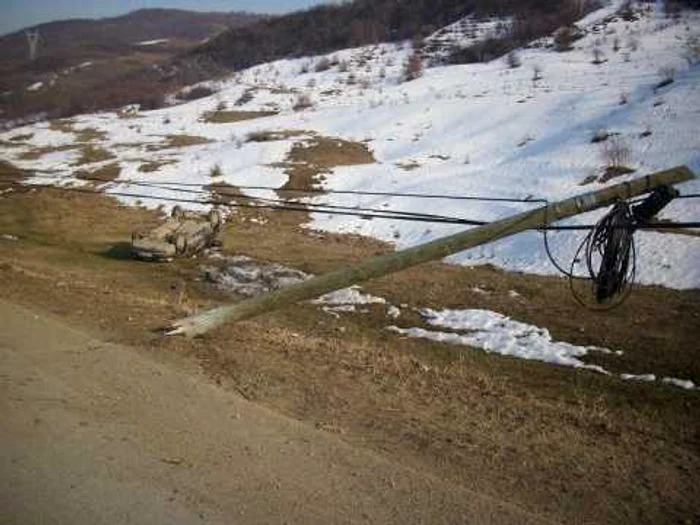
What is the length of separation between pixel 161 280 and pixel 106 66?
107489 millimetres

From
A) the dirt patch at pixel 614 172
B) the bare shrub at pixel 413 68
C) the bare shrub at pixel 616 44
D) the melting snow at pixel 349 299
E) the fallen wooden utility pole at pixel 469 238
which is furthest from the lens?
the bare shrub at pixel 413 68

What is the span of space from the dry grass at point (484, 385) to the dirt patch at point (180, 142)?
24.9m

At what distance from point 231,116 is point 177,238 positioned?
3056cm

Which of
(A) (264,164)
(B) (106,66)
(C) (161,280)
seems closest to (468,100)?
(A) (264,164)

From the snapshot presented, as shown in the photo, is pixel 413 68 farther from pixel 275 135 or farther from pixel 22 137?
pixel 22 137

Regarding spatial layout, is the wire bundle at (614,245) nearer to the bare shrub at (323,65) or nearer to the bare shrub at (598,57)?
the bare shrub at (598,57)

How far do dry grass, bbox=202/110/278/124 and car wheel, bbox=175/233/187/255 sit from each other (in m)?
28.2

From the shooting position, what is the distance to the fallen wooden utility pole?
7234 millimetres

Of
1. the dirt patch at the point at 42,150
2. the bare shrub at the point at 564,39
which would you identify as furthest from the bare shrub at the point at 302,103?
the bare shrub at the point at 564,39

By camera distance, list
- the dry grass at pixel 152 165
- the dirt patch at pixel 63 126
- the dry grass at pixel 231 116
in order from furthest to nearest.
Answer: the dirt patch at pixel 63 126, the dry grass at pixel 231 116, the dry grass at pixel 152 165

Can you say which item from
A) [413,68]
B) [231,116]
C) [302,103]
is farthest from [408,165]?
[413,68]

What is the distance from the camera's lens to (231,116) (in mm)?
48906

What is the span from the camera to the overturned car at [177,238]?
19.8 m

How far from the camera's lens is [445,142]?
32.3m
